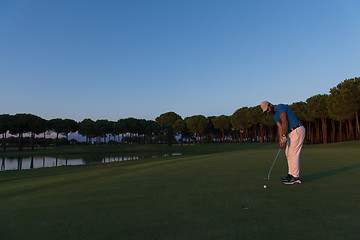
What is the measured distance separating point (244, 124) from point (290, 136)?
216ft

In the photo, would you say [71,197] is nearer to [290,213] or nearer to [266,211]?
[266,211]

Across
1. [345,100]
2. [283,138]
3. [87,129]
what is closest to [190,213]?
[283,138]

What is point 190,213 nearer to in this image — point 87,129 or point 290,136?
point 290,136

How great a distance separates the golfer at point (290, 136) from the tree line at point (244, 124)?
1488 inches

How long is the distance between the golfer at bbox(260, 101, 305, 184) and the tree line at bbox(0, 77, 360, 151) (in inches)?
1488

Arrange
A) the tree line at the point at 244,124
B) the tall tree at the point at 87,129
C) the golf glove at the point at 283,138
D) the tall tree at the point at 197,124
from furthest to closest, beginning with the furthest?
1. the tall tree at the point at 197,124
2. the tall tree at the point at 87,129
3. the tree line at the point at 244,124
4. the golf glove at the point at 283,138

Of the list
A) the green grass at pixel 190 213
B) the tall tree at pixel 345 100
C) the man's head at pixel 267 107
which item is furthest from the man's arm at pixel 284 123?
the tall tree at pixel 345 100

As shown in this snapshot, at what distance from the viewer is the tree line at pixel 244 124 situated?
37.2 metres

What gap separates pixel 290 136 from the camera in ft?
19.5

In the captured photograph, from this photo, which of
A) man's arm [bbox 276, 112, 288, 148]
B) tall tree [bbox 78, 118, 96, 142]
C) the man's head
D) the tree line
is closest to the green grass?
man's arm [bbox 276, 112, 288, 148]

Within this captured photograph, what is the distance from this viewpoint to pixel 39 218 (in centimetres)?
346

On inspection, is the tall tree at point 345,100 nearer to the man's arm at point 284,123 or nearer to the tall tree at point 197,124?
the man's arm at point 284,123

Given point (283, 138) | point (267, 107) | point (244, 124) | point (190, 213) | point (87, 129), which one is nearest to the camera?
point (190, 213)

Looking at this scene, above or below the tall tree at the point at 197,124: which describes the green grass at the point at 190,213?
below
